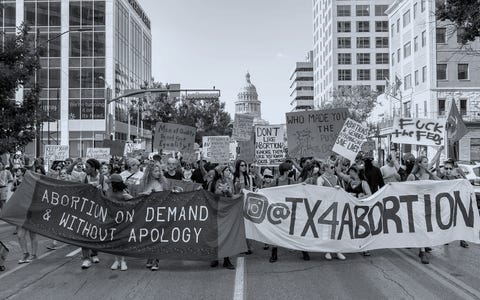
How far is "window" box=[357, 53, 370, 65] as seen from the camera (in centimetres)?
9431

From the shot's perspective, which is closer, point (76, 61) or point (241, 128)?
point (241, 128)

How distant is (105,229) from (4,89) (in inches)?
322

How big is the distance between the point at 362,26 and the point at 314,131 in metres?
88.4

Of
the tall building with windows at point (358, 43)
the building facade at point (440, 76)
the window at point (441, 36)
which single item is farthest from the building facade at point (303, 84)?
the window at point (441, 36)

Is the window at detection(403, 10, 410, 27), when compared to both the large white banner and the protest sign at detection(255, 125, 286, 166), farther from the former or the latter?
the large white banner

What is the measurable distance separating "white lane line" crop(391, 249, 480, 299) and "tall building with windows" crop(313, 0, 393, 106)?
86.8m

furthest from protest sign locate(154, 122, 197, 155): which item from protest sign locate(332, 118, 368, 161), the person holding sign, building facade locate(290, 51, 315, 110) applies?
building facade locate(290, 51, 315, 110)

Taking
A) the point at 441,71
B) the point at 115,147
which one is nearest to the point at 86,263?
the point at 115,147

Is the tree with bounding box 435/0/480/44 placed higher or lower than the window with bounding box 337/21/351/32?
lower

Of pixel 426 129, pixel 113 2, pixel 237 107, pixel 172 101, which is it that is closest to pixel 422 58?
pixel 172 101

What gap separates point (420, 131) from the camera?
11.6 m

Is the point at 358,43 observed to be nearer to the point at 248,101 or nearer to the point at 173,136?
the point at 173,136

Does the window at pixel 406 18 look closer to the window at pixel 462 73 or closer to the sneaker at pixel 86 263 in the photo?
the window at pixel 462 73

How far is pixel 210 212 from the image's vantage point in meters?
8.23
